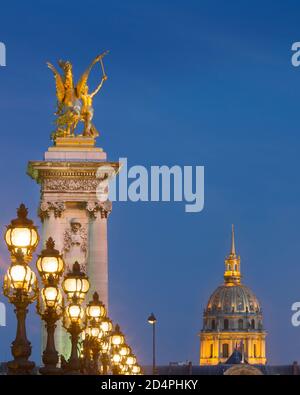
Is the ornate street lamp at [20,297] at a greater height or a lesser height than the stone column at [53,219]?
lesser

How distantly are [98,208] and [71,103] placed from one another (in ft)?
22.2

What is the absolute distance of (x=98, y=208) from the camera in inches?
3189

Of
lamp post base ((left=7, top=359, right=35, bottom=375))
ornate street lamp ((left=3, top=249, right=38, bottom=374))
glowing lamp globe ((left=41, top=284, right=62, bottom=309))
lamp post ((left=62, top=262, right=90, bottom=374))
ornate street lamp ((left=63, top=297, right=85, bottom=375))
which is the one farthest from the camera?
lamp post ((left=62, top=262, right=90, bottom=374))

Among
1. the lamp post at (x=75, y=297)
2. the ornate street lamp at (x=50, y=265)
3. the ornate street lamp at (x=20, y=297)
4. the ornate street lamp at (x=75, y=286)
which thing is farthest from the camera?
the ornate street lamp at (x=75, y=286)

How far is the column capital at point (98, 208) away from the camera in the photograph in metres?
80.8

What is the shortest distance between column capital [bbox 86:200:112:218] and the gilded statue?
4565 millimetres

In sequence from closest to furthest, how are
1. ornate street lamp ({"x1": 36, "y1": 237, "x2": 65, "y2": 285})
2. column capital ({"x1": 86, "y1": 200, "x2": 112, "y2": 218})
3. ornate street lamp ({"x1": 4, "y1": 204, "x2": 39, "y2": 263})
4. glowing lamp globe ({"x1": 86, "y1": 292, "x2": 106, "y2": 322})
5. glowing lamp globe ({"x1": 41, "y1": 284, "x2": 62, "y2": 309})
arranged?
1. ornate street lamp ({"x1": 4, "y1": 204, "x2": 39, "y2": 263})
2. glowing lamp globe ({"x1": 41, "y1": 284, "x2": 62, "y2": 309})
3. ornate street lamp ({"x1": 36, "y1": 237, "x2": 65, "y2": 285})
4. glowing lamp globe ({"x1": 86, "y1": 292, "x2": 106, "y2": 322})
5. column capital ({"x1": 86, "y1": 200, "x2": 112, "y2": 218})

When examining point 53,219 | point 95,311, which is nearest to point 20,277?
point 95,311

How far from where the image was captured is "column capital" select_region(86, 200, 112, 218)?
80812 mm

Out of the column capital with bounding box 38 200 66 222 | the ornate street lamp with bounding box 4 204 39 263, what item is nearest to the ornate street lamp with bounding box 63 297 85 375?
the ornate street lamp with bounding box 4 204 39 263

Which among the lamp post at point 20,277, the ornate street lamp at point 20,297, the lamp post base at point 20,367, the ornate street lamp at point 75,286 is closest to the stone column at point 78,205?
the ornate street lamp at point 75,286

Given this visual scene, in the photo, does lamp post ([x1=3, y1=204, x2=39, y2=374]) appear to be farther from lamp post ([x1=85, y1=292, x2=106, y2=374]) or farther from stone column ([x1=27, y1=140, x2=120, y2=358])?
stone column ([x1=27, y1=140, x2=120, y2=358])

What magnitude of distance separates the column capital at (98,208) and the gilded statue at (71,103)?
180 inches

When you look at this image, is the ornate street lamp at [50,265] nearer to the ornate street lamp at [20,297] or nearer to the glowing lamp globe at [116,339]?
the ornate street lamp at [20,297]
